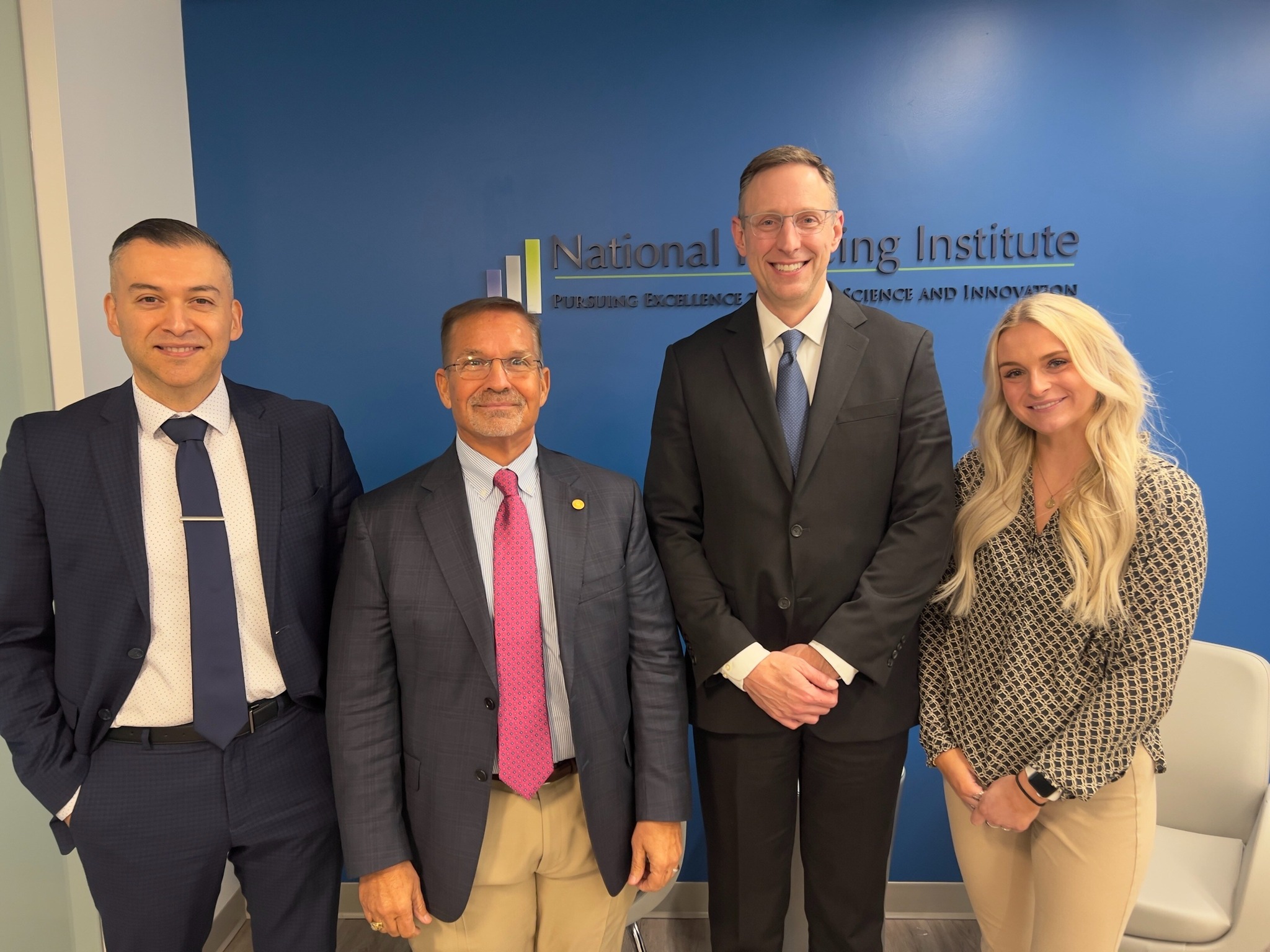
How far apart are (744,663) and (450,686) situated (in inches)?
25.6

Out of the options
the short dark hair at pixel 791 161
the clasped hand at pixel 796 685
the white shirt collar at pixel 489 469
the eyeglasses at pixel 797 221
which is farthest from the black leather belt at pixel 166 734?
the short dark hair at pixel 791 161

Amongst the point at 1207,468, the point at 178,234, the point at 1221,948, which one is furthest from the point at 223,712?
the point at 1207,468

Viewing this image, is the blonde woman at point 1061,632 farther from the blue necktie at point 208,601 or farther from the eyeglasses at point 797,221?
the blue necktie at point 208,601

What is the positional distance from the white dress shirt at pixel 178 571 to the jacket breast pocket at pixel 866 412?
4.44ft

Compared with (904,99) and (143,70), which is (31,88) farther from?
(904,99)

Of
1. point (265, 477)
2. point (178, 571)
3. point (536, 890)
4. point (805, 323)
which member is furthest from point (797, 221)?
point (536, 890)

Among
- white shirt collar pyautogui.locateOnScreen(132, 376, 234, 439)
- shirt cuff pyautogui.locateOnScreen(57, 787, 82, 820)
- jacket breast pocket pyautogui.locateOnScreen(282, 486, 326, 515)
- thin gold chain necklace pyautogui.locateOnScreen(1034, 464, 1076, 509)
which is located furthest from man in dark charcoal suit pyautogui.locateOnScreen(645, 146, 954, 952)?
shirt cuff pyautogui.locateOnScreen(57, 787, 82, 820)

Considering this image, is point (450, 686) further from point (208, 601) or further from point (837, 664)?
point (837, 664)

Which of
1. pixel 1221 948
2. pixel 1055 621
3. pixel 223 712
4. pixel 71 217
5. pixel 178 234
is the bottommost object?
pixel 1221 948

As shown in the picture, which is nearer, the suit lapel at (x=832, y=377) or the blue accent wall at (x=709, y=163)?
the suit lapel at (x=832, y=377)

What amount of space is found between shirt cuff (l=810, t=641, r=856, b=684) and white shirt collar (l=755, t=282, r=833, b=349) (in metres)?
0.71

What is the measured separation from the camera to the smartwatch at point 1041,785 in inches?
68.7

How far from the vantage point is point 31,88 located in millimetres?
2199

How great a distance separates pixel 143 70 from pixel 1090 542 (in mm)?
3002
